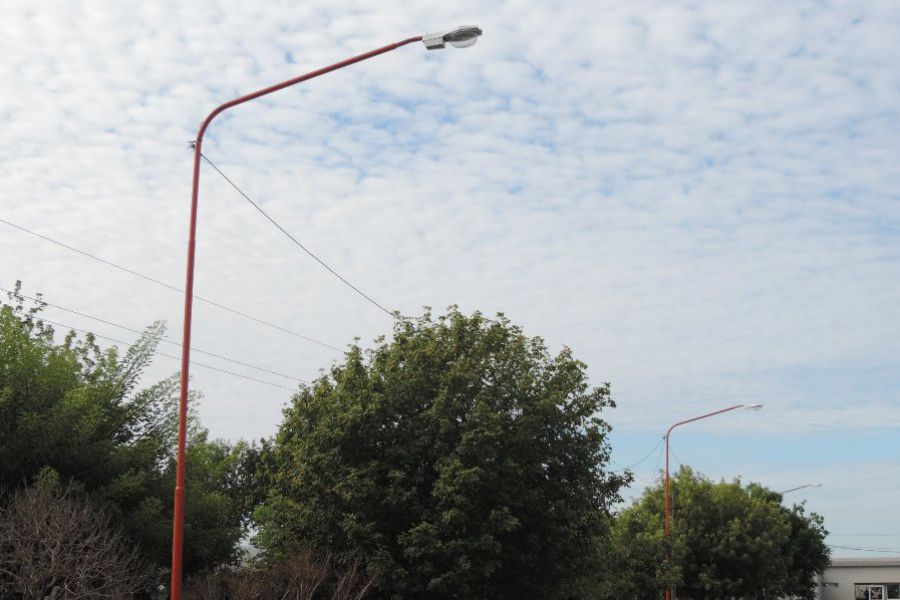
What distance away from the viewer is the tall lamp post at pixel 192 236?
14797 millimetres

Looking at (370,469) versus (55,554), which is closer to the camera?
(55,554)

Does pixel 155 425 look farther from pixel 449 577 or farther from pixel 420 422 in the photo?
pixel 449 577

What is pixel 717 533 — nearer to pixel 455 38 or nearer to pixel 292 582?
pixel 292 582

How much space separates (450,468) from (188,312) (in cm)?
1108

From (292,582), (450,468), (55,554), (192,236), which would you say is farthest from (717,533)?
(192,236)

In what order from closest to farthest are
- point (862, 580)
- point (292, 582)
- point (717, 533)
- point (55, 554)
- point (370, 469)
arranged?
point (55, 554) < point (292, 582) < point (370, 469) < point (717, 533) < point (862, 580)

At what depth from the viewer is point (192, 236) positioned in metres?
16.1

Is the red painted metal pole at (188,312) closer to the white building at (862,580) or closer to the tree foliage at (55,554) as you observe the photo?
the tree foliage at (55,554)

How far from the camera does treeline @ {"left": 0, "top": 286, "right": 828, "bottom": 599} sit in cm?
2527

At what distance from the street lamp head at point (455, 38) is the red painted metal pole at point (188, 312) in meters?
0.45

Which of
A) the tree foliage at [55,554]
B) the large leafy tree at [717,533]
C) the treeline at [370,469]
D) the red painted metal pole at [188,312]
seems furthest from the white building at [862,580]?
the red painted metal pole at [188,312]

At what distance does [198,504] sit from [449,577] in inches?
394

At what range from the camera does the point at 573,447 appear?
28875 millimetres

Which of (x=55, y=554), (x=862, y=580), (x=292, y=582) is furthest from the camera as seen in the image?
(x=862, y=580)
